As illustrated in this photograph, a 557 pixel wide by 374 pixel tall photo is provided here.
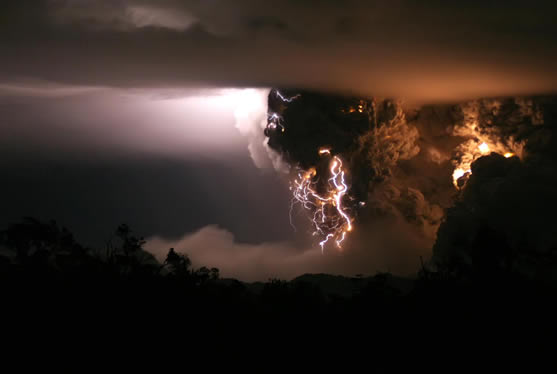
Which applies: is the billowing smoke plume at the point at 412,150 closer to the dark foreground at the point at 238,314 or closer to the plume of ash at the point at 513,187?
the plume of ash at the point at 513,187

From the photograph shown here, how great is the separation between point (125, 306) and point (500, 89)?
2055 cm

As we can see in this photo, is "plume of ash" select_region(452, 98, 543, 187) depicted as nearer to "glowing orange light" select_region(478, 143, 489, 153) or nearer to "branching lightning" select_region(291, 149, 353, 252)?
"glowing orange light" select_region(478, 143, 489, 153)

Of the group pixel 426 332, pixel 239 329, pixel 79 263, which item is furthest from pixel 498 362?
pixel 79 263

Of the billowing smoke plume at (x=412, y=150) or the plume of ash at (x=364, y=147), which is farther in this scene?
the plume of ash at (x=364, y=147)

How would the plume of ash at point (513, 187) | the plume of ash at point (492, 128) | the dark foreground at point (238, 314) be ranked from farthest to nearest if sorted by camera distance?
the plume of ash at point (492, 128) < the plume of ash at point (513, 187) < the dark foreground at point (238, 314)

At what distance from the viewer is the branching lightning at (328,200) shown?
82.1 feet

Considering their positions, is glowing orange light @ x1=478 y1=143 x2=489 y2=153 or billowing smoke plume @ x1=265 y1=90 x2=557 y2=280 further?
glowing orange light @ x1=478 y1=143 x2=489 y2=153

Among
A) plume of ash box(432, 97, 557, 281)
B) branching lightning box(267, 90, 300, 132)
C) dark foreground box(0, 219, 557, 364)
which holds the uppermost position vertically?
branching lightning box(267, 90, 300, 132)

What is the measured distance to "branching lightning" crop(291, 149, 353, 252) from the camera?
25016 millimetres

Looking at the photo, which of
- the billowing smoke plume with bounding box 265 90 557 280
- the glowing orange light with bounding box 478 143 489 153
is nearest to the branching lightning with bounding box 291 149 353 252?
the billowing smoke plume with bounding box 265 90 557 280

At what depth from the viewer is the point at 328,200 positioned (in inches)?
1006

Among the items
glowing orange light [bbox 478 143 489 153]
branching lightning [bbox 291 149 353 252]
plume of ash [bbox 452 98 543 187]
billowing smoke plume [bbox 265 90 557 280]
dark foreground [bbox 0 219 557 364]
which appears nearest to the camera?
dark foreground [bbox 0 219 557 364]

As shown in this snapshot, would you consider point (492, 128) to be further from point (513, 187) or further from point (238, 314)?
point (238, 314)

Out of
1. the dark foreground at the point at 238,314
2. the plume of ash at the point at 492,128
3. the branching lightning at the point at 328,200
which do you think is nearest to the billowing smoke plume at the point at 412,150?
the plume of ash at the point at 492,128
